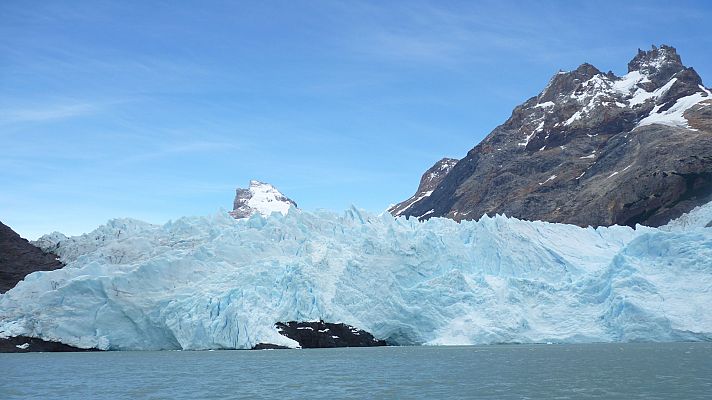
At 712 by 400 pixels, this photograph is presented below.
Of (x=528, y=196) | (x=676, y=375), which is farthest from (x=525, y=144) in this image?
(x=676, y=375)

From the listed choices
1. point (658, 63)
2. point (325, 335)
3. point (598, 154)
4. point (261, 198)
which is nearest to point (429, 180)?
point (261, 198)

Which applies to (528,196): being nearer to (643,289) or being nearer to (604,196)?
(604,196)

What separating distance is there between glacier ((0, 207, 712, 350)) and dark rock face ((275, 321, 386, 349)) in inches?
16.5

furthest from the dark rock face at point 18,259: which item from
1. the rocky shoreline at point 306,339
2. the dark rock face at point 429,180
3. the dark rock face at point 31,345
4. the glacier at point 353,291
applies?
the dark rock face at point 429,180

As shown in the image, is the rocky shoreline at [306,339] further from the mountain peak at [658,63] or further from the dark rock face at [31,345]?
the mountain peak at [658,63]

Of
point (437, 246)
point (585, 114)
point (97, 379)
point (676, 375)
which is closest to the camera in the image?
point (676, 375)

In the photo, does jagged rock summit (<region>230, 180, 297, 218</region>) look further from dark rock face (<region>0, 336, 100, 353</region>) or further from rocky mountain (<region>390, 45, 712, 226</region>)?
dark rock face (<region>0, 336, 100, 353</region>)

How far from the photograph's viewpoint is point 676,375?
18359mm

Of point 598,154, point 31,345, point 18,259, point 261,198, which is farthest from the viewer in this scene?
point 261,198

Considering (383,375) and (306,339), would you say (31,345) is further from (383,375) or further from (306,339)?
(383,375)

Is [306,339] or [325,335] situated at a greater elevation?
[325,335]

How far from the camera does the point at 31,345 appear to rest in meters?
32.8

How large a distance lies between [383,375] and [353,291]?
12.5 m

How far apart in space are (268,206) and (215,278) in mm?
95790
